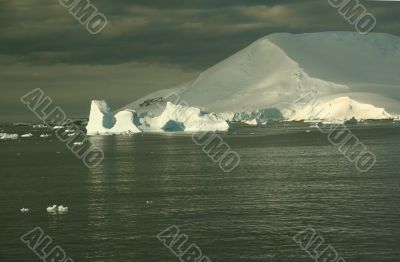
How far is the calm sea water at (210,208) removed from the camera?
73.7ft

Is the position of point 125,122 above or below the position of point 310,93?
below

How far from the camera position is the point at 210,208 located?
29922mm

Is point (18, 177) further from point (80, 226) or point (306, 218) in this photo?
point (306, 218)

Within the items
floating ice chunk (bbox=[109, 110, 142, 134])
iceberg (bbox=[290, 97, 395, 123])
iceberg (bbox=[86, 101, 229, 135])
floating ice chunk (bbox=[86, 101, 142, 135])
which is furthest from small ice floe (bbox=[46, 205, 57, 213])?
iceberg (bbox=[290, 97, 395, 123])

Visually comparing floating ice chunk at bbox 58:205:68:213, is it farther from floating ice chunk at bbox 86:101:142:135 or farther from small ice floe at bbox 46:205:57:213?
floating ice chunk at bbox 86:101:142:135

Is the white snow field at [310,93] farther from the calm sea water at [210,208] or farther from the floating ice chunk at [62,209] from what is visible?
the floating ice chunk at [62,209]

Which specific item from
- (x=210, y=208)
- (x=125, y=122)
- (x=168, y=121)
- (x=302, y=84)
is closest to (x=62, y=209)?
Answer: (x=210, y=208)

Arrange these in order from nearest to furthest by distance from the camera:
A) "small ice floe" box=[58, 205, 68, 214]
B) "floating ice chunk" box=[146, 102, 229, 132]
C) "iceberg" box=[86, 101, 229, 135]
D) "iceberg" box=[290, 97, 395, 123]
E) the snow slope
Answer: "small ice floe" box=[58, 205, 68, 214] < "iceberg" box=[86, 101, 229, 135] < "floating ice chunk" box=[146, 102, 229, 132] < "iceberg" box=[290, 97, 395, 123] < the snow slope

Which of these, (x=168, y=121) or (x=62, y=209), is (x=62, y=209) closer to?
(x=62, y=209)

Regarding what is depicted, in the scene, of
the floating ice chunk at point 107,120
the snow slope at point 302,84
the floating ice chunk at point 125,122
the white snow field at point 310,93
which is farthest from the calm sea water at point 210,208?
the snow slope at point 302,84

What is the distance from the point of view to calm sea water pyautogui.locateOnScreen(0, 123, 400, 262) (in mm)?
22469

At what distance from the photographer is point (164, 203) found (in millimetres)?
31734

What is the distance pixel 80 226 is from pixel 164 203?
20.5 ft

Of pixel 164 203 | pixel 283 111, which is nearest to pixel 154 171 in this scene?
pixel 164 203
